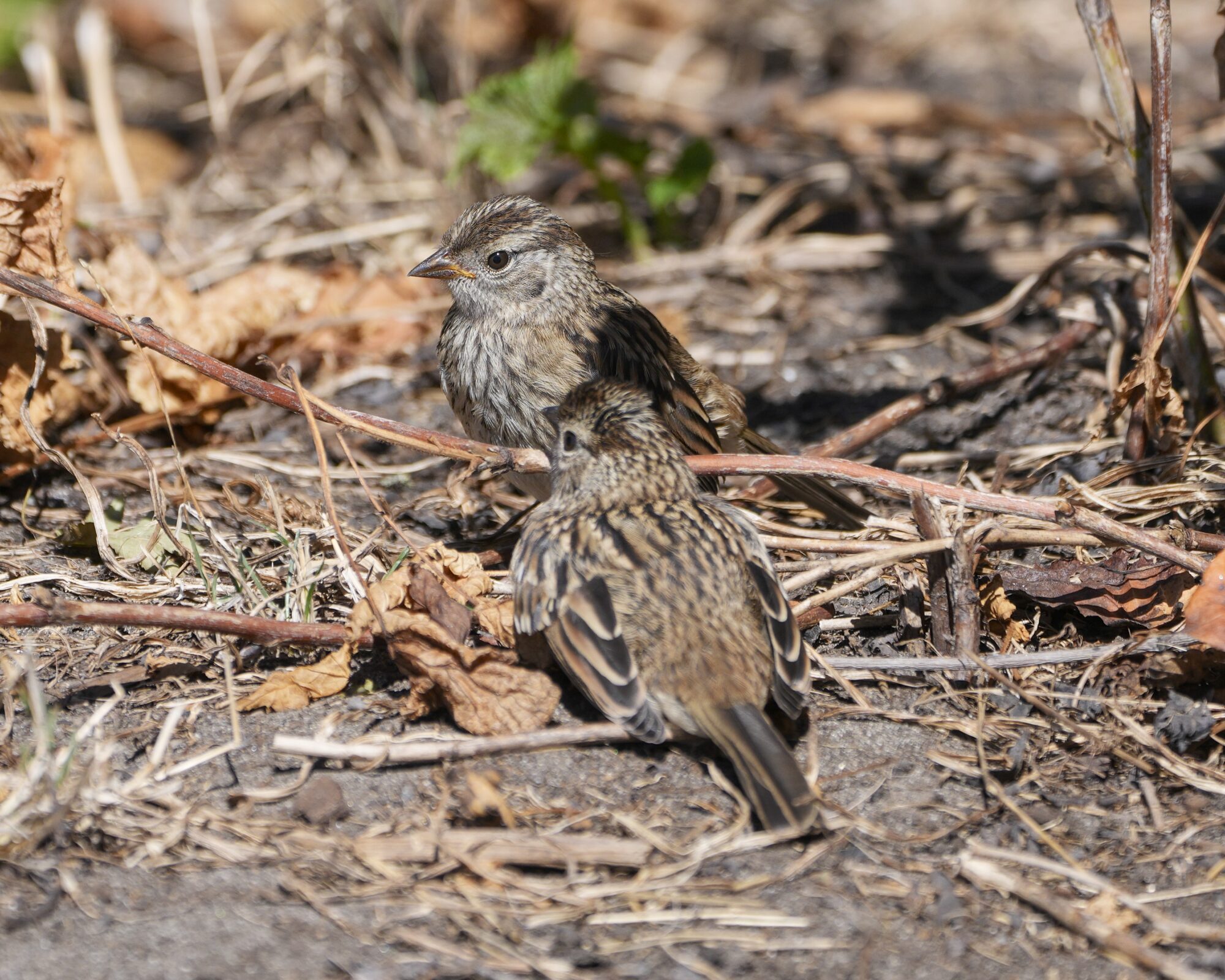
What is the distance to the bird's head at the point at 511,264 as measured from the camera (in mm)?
4887

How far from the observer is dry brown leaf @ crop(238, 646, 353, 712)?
12.2 ft

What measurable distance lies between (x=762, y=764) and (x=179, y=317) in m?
3.50

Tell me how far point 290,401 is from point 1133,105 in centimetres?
303

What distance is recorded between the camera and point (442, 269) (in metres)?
4.96

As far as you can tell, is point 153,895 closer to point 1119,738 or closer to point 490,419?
point 490,419

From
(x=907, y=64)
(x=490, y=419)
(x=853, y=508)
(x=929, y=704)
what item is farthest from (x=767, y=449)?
(x=907, y=64)

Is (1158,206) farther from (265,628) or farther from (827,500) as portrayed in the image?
(265,628)

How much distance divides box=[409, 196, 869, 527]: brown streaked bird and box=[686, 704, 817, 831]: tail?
4.33ft

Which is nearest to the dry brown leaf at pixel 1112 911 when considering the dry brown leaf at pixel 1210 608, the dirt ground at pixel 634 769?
the dirt ground at pixel 634 769

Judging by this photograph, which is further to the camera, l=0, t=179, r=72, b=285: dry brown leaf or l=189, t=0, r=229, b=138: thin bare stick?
l=189, t=0, r=229, b=138: thin bare stick

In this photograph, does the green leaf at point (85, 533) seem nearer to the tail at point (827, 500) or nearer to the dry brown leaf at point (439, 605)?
the dry brown leaf at point (439, 605)

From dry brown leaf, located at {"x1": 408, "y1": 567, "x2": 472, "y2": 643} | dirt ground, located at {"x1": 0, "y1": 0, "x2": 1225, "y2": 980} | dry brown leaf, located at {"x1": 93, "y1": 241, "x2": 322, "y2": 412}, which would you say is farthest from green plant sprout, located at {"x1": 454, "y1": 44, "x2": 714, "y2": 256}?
dry brown leaf, located at {"x1": 408, "y1": 567, "x2": 472, "y2": 643}

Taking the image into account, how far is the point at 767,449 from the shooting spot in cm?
513

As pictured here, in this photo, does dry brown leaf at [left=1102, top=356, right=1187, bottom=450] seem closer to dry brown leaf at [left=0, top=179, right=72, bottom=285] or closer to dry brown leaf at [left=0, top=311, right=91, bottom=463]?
dry brown leaf at [left=0, top=179, right=72, bottom=285]
